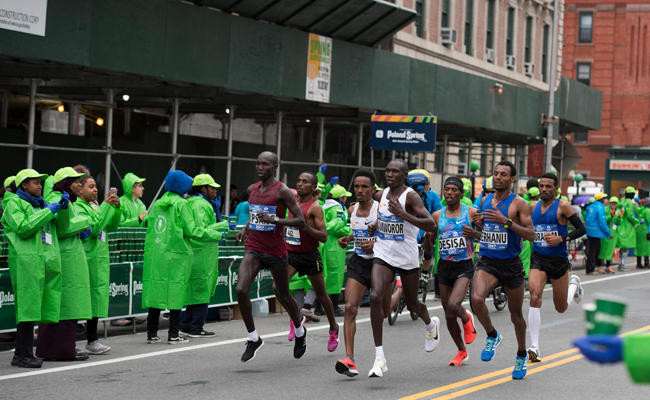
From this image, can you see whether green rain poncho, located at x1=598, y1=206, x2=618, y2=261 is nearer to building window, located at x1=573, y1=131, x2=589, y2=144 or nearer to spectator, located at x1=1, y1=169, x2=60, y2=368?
spectator, located at x1=1, y1=169, x2=60, y2=368

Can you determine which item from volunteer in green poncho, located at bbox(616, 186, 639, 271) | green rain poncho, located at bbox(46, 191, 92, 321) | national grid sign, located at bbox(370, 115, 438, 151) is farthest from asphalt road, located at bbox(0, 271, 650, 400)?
volunteer in green poncho, located at bbox(616, 186, 639, 271)

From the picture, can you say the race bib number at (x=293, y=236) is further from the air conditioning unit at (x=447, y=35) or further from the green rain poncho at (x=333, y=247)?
the air conditioning unit at (x=447, y=35)

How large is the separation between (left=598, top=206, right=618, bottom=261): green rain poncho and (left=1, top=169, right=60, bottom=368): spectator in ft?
60.8

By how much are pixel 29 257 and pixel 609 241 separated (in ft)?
62.7

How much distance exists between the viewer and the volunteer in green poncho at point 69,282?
1004 cm

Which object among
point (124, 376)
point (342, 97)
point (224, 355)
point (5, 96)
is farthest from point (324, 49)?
point (124, 376)

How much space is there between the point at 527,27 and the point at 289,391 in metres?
35.9

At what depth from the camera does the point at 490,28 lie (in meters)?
39.4

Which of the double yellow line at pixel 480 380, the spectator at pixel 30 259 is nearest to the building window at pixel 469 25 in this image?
the double yellow line at pixel 480 380

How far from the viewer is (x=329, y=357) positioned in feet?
35.3

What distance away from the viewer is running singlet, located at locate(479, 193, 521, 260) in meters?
9.76

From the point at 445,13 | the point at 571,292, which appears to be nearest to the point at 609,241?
the point at 445,13

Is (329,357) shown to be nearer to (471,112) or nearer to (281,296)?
(281,296)

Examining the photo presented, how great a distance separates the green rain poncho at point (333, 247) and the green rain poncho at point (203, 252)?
2.57 meters
